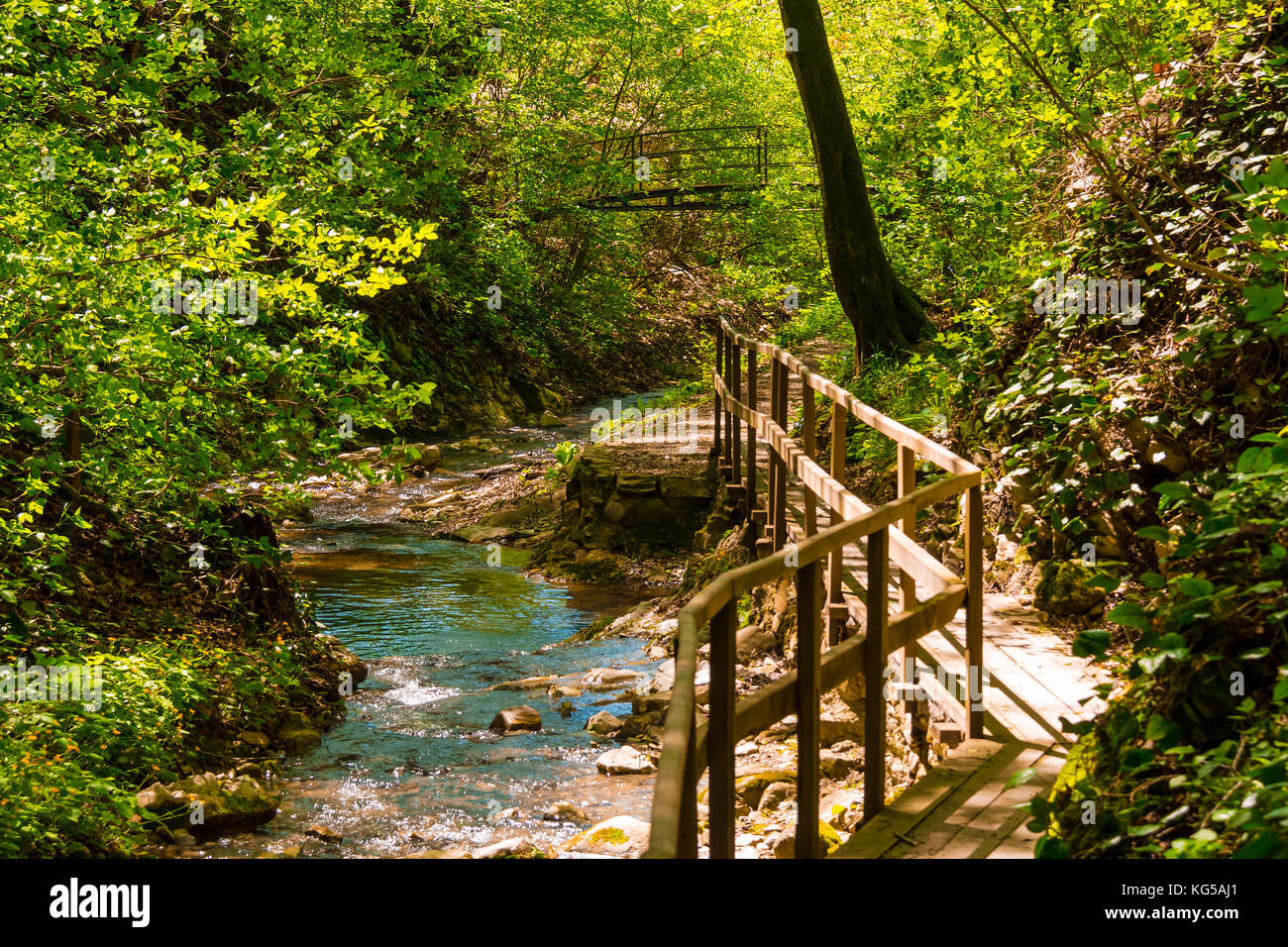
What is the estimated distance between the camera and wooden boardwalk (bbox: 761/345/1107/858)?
3.57m

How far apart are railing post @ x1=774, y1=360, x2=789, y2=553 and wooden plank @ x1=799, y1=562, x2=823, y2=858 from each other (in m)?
4.06

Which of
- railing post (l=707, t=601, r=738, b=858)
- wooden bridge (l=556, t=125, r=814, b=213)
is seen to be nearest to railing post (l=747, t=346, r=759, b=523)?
railing post (l=707, t=601, r=738, b=858)

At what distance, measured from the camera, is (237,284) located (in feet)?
22.2

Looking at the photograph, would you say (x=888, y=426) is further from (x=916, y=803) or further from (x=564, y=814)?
(x=564, y=814)

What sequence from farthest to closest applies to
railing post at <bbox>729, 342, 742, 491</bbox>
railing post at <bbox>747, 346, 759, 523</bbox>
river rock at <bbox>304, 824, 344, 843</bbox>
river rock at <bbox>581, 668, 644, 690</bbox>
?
1. railing post at <bbox>729, 342, 742, 491</bbox>
2. railing post at <bbox>747, 346, 759, 523</bbox>
3. river rock at <bbox>581, 668, 644, 690</bbox>
4. river rock at <bbox>304, 824, 344, 843</bbox>

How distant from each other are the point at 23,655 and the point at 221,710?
4.43 ft

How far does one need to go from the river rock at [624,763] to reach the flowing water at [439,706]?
0.28 feet

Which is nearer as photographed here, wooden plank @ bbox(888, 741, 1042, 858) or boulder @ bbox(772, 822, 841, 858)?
wooden plank @ bbox(888, 741, 1042, 858)

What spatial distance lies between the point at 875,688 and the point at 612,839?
1.99 meters

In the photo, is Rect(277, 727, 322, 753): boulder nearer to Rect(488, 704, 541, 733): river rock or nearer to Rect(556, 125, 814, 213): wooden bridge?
Rect(488, 704, 541, 733): river rock

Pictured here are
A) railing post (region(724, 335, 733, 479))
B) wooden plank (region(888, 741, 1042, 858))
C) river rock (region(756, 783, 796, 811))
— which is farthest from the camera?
railing post (region(724, 335, 733, 479))

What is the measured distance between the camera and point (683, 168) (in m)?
27.4

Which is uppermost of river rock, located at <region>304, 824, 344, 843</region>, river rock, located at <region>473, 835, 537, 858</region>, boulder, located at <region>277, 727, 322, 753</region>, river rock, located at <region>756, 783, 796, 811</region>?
river rock, located at <region>756, 783, 796, 811</region>

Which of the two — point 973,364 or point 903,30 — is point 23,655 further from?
point 903,30
